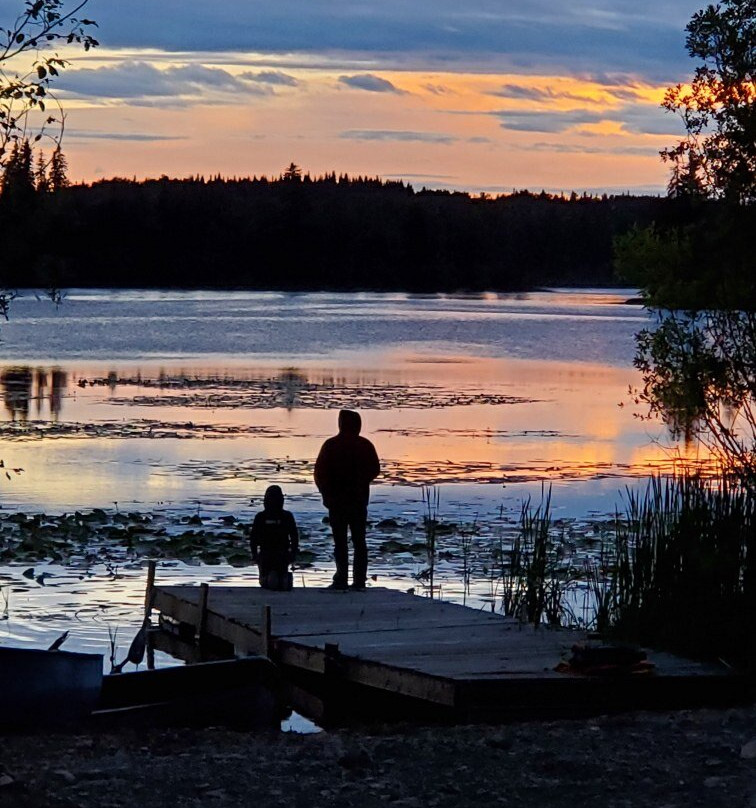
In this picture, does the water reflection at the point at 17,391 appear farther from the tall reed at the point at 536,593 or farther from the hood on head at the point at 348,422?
the tall reed at the point at 536,593

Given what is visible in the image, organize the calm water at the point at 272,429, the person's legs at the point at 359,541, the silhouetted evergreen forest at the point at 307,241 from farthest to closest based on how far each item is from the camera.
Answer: the silhouetted evergreen forest at the point at 307,241 → the calm water at the point at 272,429 → the person's legs at the point at 359,541

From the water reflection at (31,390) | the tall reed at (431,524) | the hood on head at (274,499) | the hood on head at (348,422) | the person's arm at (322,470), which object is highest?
the hood on head at (348,422)

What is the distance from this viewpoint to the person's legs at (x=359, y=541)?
46.1 ft

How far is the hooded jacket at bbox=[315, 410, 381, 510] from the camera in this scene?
543 inches

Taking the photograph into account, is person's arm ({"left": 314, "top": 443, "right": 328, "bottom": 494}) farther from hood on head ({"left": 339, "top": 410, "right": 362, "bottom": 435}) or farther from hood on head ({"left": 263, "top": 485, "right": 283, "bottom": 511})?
hood on head ({"left": 263, "top": 485, "right": 283, "bottom": 511})

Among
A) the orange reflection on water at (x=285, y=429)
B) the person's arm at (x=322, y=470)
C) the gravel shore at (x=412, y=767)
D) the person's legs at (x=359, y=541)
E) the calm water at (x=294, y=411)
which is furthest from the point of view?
the orange reflection on water at (x=285, y=429)

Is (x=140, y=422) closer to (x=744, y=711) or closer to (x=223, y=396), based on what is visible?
(x=223, y=396)

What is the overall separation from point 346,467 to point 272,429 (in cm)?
1620

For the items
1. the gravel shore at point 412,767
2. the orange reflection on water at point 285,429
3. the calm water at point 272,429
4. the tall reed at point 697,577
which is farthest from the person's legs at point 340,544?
the orange reflection on water at point 285,429

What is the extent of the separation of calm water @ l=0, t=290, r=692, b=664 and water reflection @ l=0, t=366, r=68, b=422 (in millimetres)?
91

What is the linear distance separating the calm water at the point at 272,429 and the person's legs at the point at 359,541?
1.85 m

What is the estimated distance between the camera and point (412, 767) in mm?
8922

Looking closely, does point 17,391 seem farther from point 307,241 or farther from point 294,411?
point 307,241

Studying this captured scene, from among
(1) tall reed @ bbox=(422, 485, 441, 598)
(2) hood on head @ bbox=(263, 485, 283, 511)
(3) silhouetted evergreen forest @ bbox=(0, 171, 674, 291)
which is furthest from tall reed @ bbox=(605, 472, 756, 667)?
(3) silhouetted evergreen forest @ bbox=(0, 171, 674, 291)
